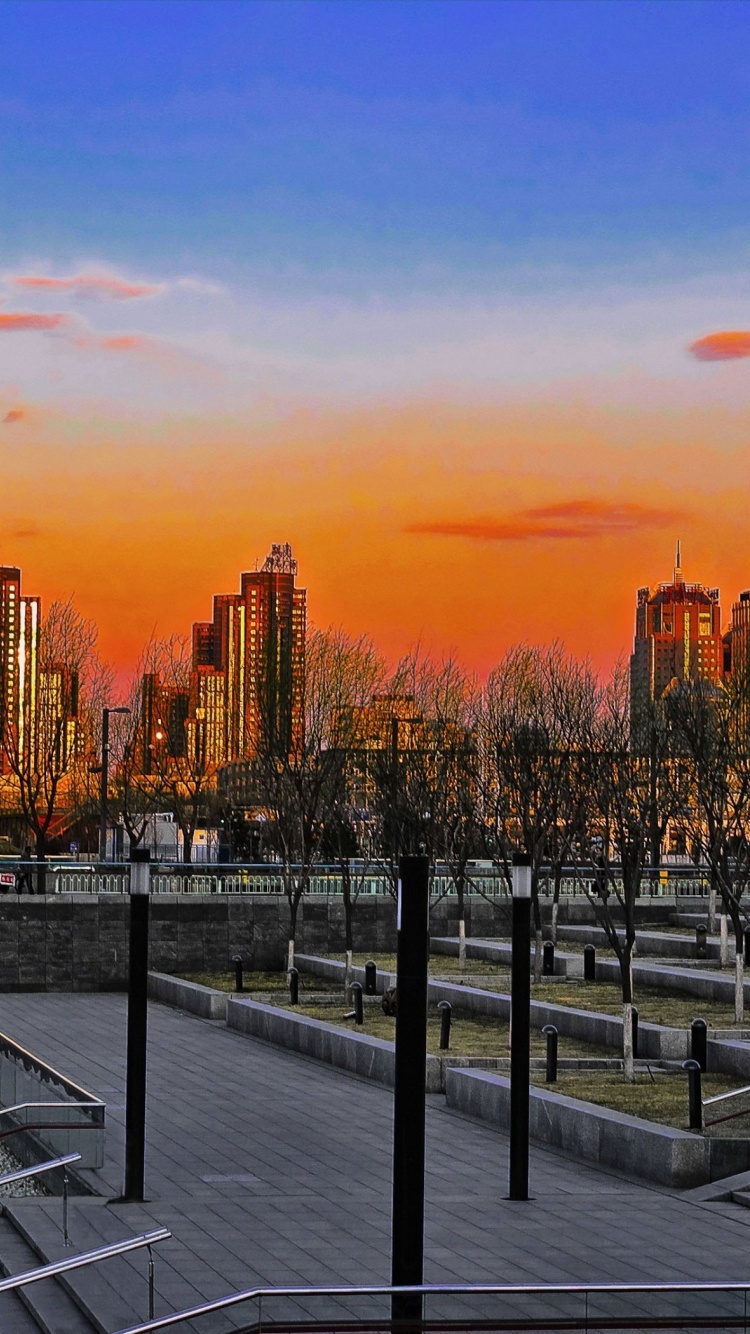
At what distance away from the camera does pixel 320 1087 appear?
75.3ft

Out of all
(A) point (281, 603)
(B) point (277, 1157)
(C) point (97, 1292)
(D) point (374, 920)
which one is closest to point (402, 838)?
(D) point (374, 920)

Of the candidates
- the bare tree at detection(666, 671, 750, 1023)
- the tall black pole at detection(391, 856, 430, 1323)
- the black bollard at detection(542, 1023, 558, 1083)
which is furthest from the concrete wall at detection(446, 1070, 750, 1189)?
the bare tree at detection(666, 671, 750, 1023)

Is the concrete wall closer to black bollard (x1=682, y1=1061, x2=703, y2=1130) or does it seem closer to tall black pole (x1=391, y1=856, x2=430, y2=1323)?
black bollard (x1=682, y1=1061, x2=703, y2=1130)

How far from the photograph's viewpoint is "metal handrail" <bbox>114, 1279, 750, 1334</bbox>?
30.8 feet

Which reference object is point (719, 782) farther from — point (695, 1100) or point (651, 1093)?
point (695, 1100)

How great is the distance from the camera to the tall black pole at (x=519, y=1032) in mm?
15328

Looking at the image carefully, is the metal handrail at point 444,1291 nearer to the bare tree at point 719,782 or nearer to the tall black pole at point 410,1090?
the tall black pole at point 410,1090

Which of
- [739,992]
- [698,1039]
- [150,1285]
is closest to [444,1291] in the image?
[150,1285]

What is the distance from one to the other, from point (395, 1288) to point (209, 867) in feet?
125

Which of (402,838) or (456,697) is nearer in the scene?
(402,838)

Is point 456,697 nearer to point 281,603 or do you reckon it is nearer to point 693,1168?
point 693,1168

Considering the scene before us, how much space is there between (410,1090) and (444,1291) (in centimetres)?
148

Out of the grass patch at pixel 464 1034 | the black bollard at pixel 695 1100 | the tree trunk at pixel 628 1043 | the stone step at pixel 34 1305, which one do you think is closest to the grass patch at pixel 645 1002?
the grass patch at pixel 464 1034

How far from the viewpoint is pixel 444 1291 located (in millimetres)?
9570
